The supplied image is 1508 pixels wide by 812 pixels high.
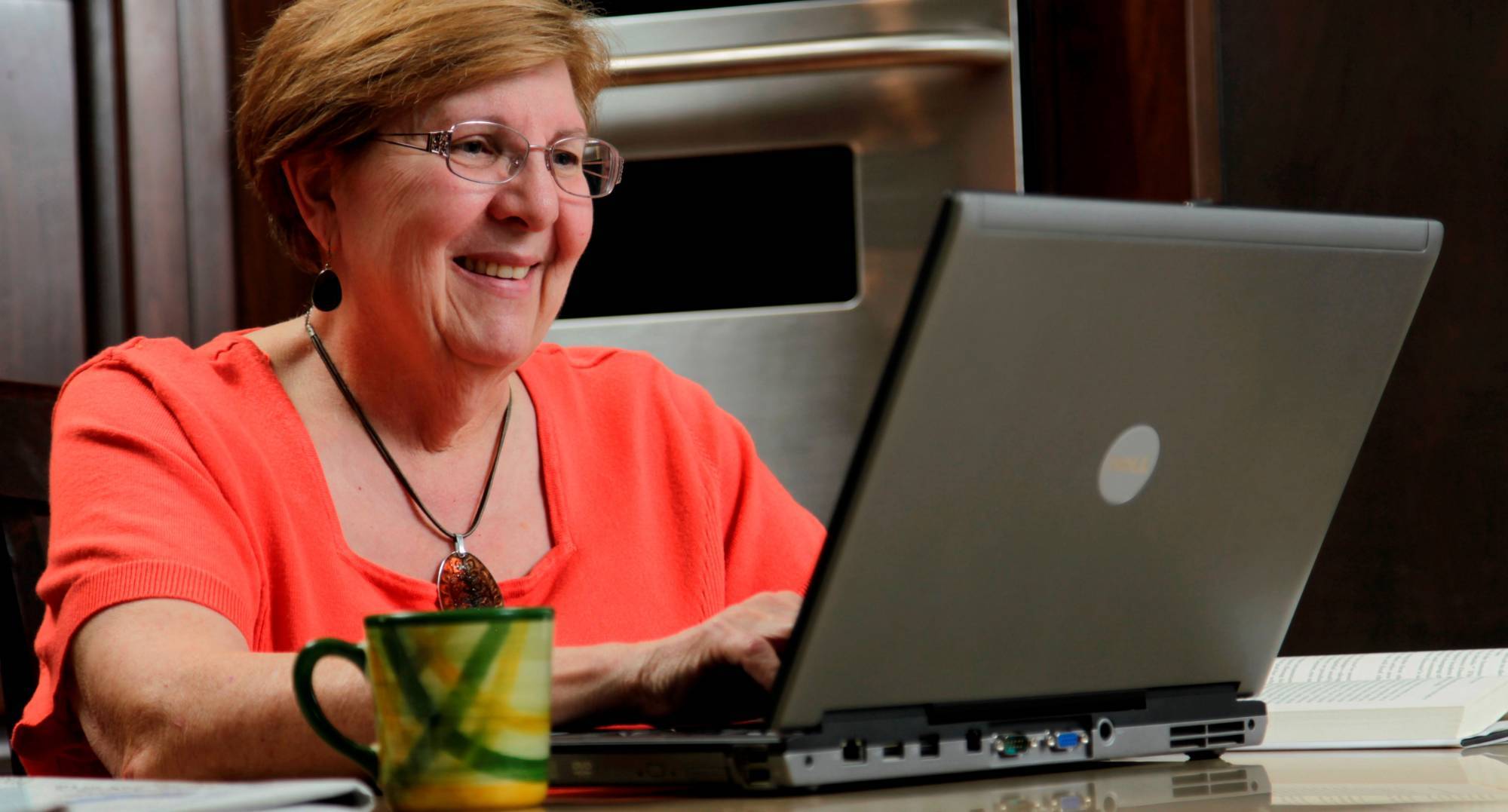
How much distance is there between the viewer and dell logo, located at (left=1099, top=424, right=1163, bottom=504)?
731mm

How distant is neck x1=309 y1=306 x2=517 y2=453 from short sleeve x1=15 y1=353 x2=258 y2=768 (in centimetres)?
19

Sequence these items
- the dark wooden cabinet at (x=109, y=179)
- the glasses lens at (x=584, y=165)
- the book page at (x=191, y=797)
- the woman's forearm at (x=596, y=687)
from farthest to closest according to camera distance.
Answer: the dark wooden cabinet at (x=109, y=179), the glasses lens at (x=584, y=165), the woman's forearm at (x=596, y=687), the book page at (x=191, y=797)

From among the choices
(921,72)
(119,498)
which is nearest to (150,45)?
(921,72)

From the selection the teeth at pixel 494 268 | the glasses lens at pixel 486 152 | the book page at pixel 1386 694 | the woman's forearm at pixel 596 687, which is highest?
the glasses lens at pixel 486 152

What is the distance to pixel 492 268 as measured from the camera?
4.48ft

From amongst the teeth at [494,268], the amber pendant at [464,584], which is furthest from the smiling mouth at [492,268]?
the amber pendant at [464,584]

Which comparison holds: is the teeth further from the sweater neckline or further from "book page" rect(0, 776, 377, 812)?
"book page" rect(0, 776, 377, 812)

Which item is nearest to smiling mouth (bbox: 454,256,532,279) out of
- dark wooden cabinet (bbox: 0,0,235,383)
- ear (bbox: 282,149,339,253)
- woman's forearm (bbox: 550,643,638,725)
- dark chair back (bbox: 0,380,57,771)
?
ear (bbox: 282,149,339,253)

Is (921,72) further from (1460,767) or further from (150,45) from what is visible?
(1460,767)

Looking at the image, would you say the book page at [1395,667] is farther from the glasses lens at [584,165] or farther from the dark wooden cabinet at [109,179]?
the dark wooden cabinet at [109,179]

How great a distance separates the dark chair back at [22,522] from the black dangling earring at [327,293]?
233 millimetres

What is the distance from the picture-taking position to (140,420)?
1.19m

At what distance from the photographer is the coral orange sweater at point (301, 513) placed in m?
1.08

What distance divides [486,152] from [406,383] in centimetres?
21
